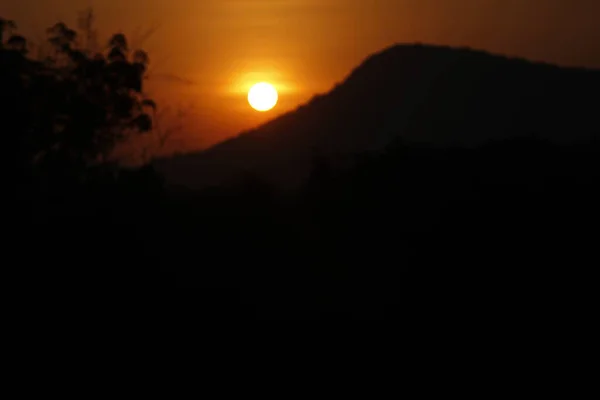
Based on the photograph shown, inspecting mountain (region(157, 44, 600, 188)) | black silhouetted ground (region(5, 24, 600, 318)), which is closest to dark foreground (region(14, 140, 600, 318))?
black silhouetted ground (region(5, 24, 600, 318))

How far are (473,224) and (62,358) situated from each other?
18.2 ft

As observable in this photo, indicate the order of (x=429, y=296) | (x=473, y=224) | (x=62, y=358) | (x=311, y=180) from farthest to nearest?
(x=311, y=180) < (x=473, y=224) < (x=429, y=296) < (x=62, y=358)

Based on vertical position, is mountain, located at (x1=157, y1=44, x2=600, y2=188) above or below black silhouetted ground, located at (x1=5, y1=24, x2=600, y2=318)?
above

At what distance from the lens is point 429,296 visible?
12.1m

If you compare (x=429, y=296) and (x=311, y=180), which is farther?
(x=311, y=180)

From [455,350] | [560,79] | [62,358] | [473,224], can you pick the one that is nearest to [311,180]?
[473,224]

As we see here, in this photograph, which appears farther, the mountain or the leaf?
the mountain

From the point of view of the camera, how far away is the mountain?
44.9 meters

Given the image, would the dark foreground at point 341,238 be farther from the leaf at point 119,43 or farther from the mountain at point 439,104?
the mountain at point 439,104

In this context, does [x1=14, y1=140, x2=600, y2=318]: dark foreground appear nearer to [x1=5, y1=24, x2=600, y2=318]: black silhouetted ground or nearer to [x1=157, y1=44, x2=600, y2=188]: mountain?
[x1=5, y1=24, x2=600, y2=318]: black silhouetted ground

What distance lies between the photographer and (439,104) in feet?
172

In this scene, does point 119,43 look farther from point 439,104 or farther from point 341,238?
point 439,104

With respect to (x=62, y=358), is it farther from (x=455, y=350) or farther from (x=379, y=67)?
(x=379, y=67)

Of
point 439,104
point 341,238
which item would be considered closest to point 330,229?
point 341,238
